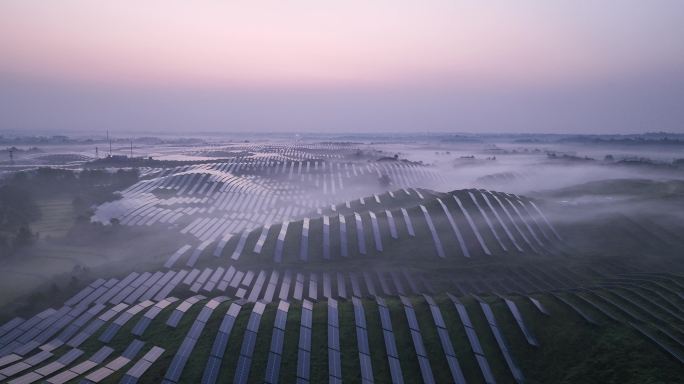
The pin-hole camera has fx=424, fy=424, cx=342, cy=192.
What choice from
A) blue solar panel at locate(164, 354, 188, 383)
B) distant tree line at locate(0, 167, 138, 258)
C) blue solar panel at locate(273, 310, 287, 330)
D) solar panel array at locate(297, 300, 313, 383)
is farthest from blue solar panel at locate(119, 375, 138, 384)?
distant tree line at locate(0, 167, 138, 258)

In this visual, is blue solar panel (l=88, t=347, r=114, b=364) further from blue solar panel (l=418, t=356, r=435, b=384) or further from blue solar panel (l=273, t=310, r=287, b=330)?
blue solar panel (l=418, t=356, r=435, b=384)

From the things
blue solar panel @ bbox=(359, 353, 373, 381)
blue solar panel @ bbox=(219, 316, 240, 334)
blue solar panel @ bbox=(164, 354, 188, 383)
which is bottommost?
blue solar panel @ bbox=(359, 353, 373, 381)

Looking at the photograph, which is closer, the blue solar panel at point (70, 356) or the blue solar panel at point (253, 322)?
the blue solar panel at point (70, 356)

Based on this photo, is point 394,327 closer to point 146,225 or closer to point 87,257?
point 87,257

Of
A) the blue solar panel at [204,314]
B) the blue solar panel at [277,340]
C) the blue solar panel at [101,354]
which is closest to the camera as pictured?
the blue solar panel at [101,354]

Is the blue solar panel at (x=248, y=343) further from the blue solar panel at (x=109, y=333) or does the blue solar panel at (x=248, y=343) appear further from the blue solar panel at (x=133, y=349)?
the blue solar panel at (x=109, y=333)

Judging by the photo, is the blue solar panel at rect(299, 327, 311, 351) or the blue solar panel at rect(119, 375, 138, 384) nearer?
the blue solar panel at rect(119, 375, 138, 384)

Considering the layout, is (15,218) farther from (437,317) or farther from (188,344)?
(437,317)

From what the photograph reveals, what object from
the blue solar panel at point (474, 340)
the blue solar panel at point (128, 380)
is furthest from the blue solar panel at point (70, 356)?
the blue solar panel at point (474, 340)

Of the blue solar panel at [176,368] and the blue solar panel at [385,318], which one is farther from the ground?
the blue solar panel at [385,318]

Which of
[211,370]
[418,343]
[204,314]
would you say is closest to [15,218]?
[204,314]

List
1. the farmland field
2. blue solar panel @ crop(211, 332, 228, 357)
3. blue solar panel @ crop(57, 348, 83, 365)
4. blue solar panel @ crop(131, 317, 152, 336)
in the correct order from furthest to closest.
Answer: blue solar panel @ crop(131, 317, 152, 336), blue solar panel @ crop(57, 348, 83, 365), blue solar panel @ crop(211, 332, 228, 357), the farmland field
